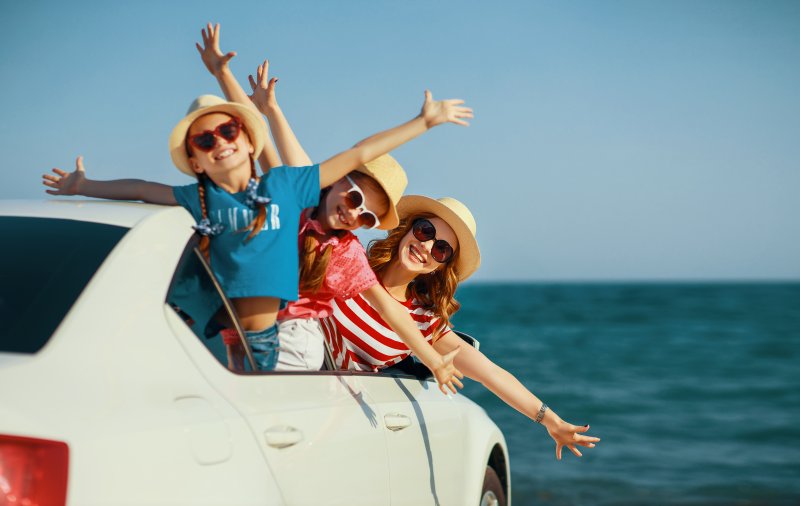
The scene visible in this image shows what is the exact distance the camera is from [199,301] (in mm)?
2816

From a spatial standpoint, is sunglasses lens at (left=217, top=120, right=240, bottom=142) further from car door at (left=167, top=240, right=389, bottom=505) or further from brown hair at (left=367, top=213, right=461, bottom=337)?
brown hair at (left=367, top=213, right=461, bottom=337)

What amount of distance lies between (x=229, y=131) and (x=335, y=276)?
71 centimetres

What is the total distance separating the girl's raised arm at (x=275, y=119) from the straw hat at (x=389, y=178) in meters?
0.45

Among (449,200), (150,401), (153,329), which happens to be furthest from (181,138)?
(449,200)

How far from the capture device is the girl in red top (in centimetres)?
459

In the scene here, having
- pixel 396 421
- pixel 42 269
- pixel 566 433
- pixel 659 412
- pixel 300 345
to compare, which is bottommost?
pixel 659 412

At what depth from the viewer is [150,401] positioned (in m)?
2.29

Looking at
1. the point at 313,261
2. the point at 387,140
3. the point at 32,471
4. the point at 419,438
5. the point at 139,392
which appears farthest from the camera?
the point at 419,438

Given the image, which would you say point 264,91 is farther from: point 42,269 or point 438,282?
point 42,269

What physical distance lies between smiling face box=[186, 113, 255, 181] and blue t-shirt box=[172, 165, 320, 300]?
0.07 m

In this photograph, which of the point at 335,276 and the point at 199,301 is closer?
the point at 199,301

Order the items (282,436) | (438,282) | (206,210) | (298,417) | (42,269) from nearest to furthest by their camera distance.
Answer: (42,269)
(282,436)
(298,417)
(206,210)
(438,282)

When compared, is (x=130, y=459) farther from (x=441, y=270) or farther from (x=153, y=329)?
(x=441, y=270)

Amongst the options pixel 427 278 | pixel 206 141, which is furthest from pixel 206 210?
pixel 427 278
